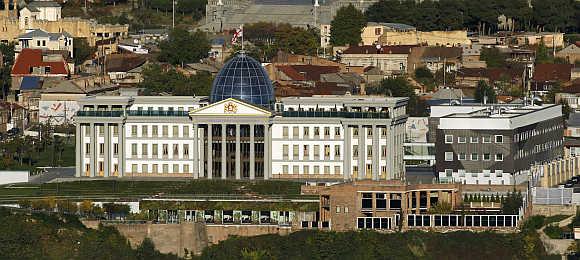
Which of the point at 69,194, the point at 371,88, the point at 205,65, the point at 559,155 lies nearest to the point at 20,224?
the point at 69,194

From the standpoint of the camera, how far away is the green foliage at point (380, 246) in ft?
382

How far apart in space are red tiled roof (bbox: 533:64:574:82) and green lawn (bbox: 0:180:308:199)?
2133 inches

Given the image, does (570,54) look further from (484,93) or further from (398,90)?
(484,93)

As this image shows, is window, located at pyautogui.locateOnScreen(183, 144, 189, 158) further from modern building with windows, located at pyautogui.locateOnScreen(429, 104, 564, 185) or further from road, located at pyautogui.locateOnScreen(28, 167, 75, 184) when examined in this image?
modern building with windows, located at pyautogui.locateOnScreen(429, 104, 564, 185)

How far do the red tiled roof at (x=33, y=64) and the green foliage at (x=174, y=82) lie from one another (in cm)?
705

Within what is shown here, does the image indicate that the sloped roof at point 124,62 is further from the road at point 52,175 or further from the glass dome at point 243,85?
the glass dome at point 243,85

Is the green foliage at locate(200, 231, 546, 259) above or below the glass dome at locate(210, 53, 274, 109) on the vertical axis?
below

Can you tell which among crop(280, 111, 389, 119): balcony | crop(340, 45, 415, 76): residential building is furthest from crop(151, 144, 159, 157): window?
crop(340, 45, 415, 76): residential building

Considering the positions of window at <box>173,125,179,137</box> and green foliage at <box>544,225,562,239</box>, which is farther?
window at <box>173,125,179,137</box>

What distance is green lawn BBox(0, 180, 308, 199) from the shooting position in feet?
420

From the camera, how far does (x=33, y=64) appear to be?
186 meters

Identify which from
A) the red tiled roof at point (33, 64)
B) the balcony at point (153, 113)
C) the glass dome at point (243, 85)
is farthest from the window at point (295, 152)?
the red tiled roof at point (33, 64)

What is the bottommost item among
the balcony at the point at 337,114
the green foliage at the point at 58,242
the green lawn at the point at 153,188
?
the green foliage at the point at 58,242

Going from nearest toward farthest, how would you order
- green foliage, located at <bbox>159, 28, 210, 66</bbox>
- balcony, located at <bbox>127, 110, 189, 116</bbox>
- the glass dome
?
the glass dome → balcony, located at <bbox>127, 110, 189, 116</bbox> → green foliage, located at <bbox>159, 28, 210, 66</bbox>
